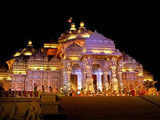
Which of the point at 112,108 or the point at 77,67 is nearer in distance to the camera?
the point at 112,108

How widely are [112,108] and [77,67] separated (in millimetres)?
20239

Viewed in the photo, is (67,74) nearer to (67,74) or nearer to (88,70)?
(67,74)

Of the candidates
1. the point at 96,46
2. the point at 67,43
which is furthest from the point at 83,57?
the point at 67,43

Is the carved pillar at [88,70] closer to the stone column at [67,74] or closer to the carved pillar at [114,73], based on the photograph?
the carved pillar at [114,73]

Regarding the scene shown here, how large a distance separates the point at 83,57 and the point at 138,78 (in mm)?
14491

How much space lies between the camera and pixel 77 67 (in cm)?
3956

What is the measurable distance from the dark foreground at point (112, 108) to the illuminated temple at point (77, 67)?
31.2 feet

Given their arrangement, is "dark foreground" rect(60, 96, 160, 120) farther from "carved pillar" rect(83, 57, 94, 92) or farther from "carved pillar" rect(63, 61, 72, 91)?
"carved pillar" rect(63, 61, 72, 91)

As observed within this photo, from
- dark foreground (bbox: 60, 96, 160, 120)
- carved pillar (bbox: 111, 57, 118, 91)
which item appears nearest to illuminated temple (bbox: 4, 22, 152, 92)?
carved pillar (bbox: 111, 57, 118, 91)

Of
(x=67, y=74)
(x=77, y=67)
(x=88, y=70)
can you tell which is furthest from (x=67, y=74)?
(x=88, y=70)

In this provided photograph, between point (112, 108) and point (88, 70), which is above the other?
point (88, 70)

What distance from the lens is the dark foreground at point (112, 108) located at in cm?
1714

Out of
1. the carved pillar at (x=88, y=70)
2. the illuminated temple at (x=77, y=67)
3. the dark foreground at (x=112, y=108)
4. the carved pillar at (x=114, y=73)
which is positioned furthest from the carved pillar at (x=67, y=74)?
the dark foreground at (x=112, y=108)

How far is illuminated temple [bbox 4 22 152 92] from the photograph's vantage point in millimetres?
33094
